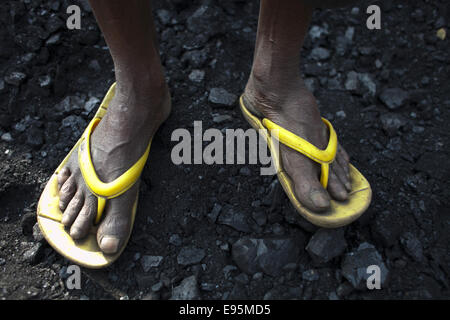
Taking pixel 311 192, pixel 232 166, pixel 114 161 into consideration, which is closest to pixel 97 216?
pixel 114 161

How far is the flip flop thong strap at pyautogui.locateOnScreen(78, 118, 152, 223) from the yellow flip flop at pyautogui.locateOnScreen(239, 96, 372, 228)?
576 millimetres

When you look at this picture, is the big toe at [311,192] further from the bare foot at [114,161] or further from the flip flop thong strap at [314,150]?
the bare foot at [114,161]

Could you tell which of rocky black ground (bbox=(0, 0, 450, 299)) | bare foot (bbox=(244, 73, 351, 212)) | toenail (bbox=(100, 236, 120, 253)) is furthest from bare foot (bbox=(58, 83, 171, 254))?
bare foot (bbox=(244, 73, 351, 212))

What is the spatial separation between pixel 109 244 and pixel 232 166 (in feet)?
2.12

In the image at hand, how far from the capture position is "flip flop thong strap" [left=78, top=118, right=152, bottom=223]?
4.66 ft

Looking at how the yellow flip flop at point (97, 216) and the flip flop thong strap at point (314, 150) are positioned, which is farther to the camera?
the flip flop thong strap at point (314, 150)

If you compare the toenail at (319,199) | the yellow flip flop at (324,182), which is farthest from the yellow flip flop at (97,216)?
the toenail at (319,199)

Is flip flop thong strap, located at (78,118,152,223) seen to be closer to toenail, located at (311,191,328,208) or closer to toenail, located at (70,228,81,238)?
toenail, located at (70,228,81,238)

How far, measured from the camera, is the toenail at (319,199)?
4.59 ft

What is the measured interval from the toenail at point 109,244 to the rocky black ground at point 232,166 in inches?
4.9

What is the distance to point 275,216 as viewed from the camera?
1571 millimetres

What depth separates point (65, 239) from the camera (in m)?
1.40
